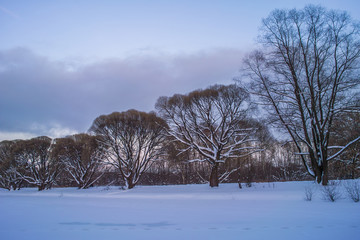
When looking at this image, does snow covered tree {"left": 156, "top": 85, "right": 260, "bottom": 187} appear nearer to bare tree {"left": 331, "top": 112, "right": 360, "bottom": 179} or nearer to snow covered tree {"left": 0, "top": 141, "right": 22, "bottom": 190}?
bare tree {"left": 331, "top": 112, "right": 360, "bottom": 179}

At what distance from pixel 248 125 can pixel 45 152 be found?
36225 millimetres

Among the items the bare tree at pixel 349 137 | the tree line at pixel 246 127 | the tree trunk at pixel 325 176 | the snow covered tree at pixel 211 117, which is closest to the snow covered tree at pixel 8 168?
the tree line at pixel 246 127

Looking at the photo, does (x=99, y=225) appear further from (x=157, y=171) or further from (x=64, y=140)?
(x=157, y=171)

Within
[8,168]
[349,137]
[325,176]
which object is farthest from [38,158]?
[349,137]

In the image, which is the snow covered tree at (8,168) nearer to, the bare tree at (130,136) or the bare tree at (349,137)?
the bare tree at (130,136)

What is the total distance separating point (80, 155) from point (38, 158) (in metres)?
10.2

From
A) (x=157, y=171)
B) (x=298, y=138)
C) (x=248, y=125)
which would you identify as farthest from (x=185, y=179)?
(x=298, y=138)

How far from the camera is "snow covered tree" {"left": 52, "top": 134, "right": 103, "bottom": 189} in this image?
121 ft

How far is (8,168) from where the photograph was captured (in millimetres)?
45125

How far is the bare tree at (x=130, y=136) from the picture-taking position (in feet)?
98.1

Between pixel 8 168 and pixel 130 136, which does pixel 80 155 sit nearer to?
pixel 130 136

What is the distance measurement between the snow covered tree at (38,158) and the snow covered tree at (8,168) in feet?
5.18

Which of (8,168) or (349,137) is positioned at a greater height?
(349,137)

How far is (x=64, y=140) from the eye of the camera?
39.7m
